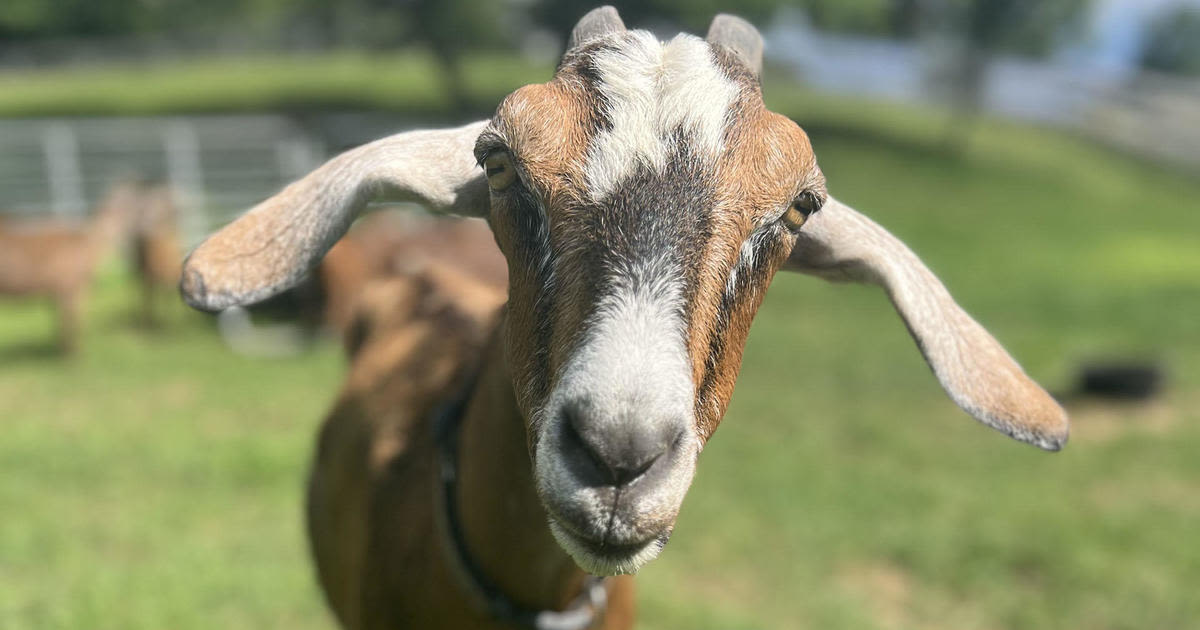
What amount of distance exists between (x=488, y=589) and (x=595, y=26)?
1349 millimetres

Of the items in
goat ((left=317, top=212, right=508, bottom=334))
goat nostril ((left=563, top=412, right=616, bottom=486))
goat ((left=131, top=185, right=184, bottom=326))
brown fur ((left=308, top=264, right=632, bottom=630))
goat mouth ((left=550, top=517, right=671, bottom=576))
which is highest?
goat nostril ((left=563, top=412, right=616, bottom=486))

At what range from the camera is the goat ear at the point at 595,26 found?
218cm

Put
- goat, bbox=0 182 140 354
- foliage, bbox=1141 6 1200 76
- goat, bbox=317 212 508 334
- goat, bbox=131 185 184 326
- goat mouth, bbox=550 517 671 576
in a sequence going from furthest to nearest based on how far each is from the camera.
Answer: foliage, bbox=1141 6 1200 76
goat, bbox=131 185 184 326
goat, bbox=0 182 140 354
goat, bbox=317 212 508 334
goat mouth, bbox=550 517 671 576

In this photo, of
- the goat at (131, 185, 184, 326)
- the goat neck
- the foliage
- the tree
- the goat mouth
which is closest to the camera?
the goat mouth

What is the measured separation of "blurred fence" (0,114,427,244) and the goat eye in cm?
1520

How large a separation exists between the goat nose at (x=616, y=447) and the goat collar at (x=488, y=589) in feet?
3.10

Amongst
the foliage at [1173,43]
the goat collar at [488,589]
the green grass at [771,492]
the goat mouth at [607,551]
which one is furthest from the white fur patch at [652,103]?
the foliage at [1173,43]

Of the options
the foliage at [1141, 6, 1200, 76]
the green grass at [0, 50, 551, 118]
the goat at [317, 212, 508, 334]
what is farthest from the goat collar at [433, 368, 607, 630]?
the foliage at [1141, 6, 1200, 76]

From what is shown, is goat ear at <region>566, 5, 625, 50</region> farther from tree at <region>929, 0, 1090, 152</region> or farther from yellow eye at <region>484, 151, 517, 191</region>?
tree at <region>929, 0, 1090, 152</region>

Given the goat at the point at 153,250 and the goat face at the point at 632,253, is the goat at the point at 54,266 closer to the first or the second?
the goat at the point at 153,250

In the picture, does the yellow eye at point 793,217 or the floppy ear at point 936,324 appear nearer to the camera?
the yellow eye at point 793,217

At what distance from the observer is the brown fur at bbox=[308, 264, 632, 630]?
7.86 feet

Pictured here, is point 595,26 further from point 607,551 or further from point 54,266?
point 54,266

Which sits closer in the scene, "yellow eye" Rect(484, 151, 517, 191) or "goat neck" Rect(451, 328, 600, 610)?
"yellow eye" Rect(484, 151, 517, 191)
